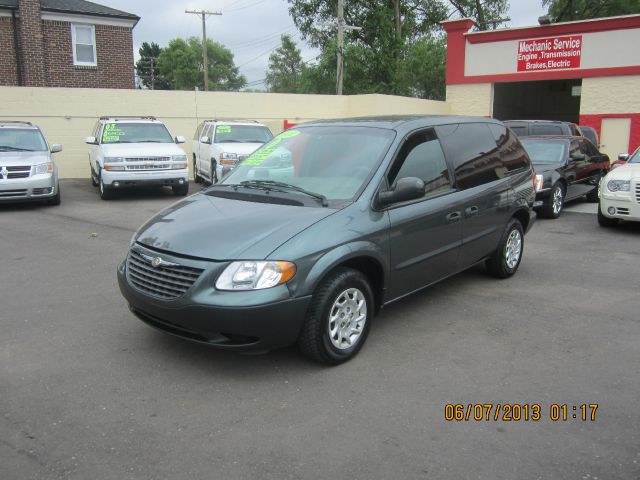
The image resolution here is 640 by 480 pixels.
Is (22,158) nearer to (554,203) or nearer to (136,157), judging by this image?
(136,157)

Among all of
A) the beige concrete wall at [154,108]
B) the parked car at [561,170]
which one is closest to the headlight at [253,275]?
the parked car at [561,170]

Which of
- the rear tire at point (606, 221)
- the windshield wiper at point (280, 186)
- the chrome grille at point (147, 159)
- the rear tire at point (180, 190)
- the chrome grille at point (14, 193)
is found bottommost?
the rear tire at point (606, 221)

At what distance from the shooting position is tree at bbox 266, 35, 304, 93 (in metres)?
78.4

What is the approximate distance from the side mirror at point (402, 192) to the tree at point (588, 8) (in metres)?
36.1

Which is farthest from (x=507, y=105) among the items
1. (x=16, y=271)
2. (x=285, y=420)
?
(x=285, y=420)

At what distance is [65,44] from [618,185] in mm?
19814

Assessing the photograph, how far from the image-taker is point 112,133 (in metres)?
13.3

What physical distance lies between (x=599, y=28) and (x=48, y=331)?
20247mm

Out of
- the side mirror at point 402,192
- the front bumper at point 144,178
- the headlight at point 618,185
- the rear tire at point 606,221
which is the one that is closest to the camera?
the side mirror at point 402,192

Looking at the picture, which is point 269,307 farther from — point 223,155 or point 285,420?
point 223,155

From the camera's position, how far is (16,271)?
6.76 metres

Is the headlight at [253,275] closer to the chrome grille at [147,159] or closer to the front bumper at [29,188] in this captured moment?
the front bumper at [29,188]

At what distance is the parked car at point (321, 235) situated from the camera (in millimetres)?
3719
